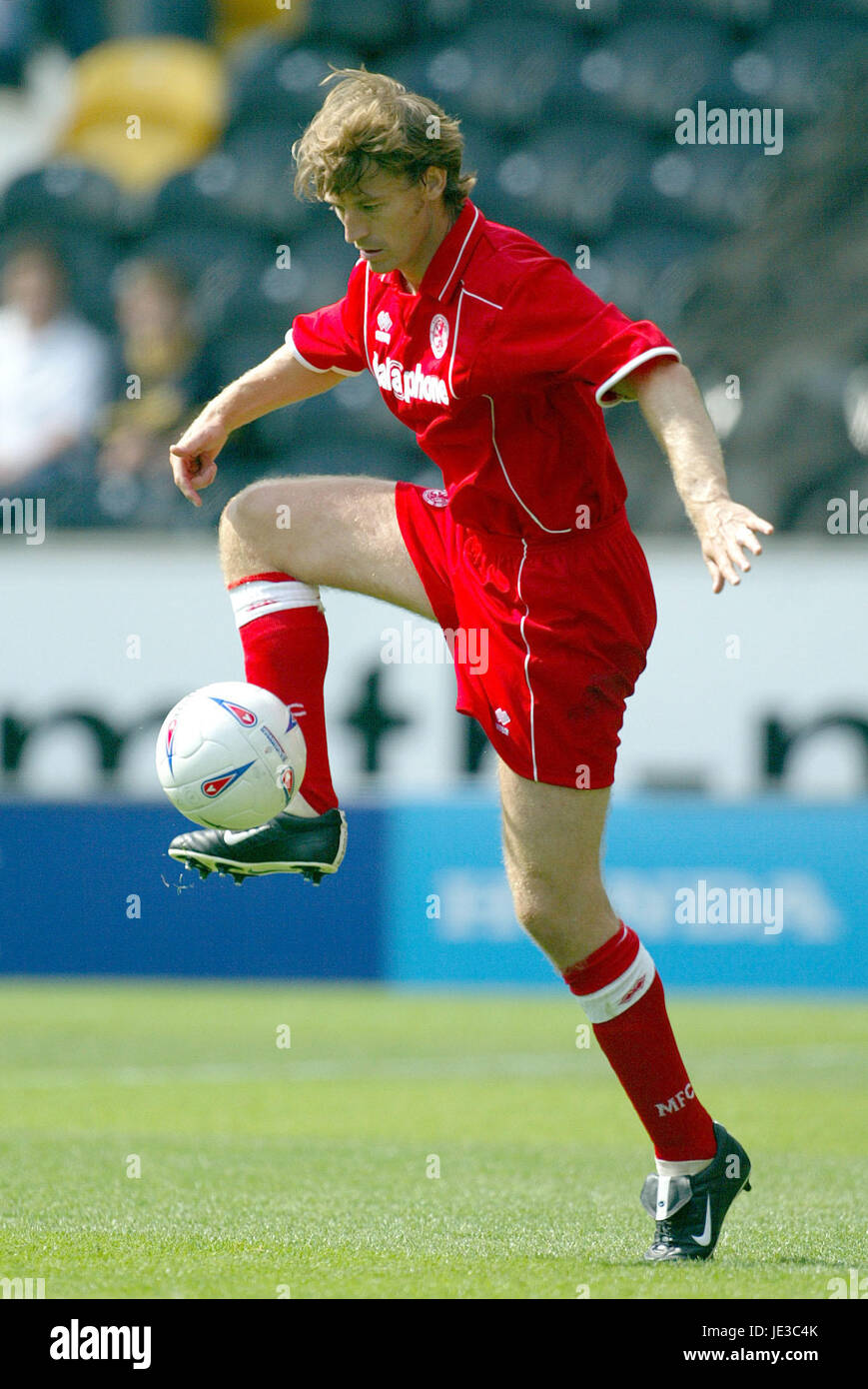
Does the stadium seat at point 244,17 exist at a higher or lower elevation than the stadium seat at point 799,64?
higher

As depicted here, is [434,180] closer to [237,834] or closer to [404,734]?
[237,834]

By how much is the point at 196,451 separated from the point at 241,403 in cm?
17

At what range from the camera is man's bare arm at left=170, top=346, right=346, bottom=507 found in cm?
455

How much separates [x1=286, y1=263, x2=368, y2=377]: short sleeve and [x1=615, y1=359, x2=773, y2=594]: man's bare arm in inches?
31.2

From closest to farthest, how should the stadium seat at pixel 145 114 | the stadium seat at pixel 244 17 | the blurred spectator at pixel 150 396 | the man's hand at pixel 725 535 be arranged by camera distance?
1. the man's hand at pixel 725 535
2. the blurred spectator at pixel 150 396
3. the stadium seat at pixel 145 114
4. the stadium seat at pixel 244 17

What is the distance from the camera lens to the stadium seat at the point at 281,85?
536 inches

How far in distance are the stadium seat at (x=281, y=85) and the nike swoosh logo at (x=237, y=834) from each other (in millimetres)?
10099

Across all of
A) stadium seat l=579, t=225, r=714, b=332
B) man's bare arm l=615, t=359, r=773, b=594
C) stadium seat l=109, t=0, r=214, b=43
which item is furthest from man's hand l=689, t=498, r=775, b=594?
stadium seat l=109, t=0, r=214, b=43

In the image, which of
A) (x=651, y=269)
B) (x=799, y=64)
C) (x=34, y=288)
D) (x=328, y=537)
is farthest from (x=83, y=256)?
(x=328, y=537)

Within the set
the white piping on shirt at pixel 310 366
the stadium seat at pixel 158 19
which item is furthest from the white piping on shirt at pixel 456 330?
the stadium seat at pixel 158 19

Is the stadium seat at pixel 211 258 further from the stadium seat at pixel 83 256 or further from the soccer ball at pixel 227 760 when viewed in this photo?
Result: the soccer ball at pixel 227 760

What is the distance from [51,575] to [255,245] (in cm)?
356

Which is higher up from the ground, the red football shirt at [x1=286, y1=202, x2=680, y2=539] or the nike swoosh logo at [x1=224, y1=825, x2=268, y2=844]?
the red football shirt at [x1=286, y1=202, x2=680, y2=539]

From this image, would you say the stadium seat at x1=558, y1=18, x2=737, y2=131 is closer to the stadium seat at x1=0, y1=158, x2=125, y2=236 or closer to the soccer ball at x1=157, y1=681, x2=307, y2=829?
the stadium seat at x1=0, y1=158, x2=125, y2=236
